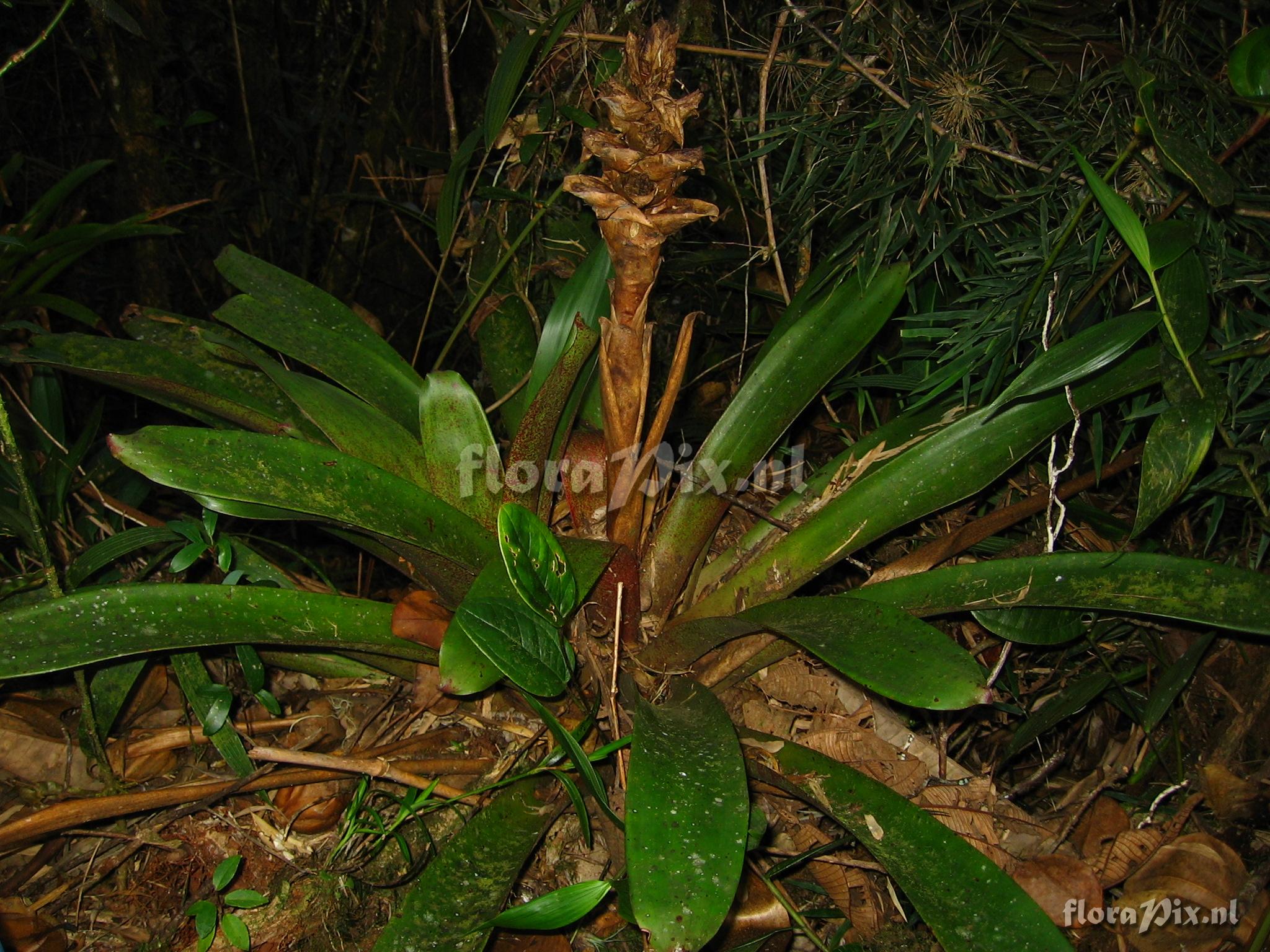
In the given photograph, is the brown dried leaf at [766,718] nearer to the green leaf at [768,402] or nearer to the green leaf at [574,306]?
the green leaf at [768,402]

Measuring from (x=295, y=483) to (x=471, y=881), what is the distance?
1.63 ft

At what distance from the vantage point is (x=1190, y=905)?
41.7 inches

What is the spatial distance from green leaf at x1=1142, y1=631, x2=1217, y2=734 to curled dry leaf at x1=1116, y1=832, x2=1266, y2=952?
193 mm

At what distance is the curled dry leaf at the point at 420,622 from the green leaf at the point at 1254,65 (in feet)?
3.57

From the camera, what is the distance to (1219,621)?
37.9 inches

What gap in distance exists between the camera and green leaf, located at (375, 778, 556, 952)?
0.89 m

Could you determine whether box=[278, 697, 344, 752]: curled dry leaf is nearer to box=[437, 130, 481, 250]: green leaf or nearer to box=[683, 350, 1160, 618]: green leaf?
box=[683, 350, 1160, 618]: green leaf

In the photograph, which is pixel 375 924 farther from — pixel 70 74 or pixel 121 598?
pixel 70 74

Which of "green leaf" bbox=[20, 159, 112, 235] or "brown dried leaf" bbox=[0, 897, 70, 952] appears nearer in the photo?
"brown dried leaf" bbox=[0, 897, 70, 952]

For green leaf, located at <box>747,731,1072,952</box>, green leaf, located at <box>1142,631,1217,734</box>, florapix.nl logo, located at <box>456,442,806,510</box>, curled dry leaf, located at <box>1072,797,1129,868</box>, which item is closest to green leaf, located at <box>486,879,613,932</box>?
green leaf, located at <box>747,731,1072,952</box>

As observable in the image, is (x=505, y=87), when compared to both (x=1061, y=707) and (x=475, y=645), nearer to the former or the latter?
(x=475, y=645)

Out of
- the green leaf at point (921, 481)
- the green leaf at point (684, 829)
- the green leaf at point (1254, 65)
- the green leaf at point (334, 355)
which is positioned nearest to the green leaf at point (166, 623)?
the green leaf at point (334, 355)

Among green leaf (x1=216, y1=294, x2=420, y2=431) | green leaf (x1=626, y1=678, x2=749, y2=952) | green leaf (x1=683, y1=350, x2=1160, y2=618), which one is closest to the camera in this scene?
green leaf (x1=626, y1=678, x2=749, y2=952)

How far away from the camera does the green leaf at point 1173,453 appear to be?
0.93 meters
